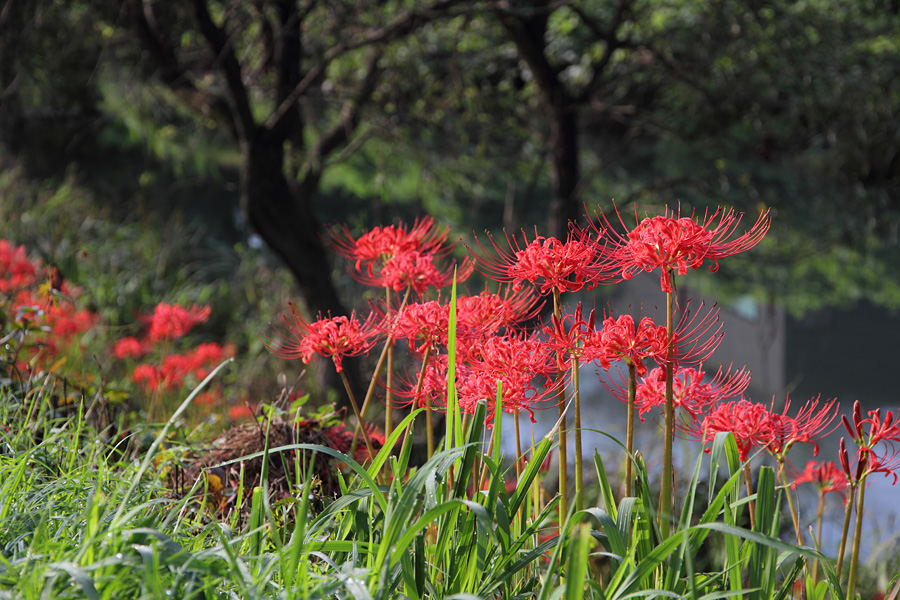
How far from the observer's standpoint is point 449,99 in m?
4.09

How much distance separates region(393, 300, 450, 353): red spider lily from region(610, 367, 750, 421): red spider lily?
0.29m

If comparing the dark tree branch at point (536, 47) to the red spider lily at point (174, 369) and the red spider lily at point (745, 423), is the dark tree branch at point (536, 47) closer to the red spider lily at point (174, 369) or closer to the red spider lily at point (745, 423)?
the red spider lily at point (174, 369)

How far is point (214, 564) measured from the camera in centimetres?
86

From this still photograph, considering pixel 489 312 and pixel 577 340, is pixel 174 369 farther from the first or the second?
pixel 577 340

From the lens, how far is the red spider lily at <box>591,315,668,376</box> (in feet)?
3.23

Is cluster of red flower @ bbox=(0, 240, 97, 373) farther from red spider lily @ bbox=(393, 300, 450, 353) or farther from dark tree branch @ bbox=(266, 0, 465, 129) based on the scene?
dark tree branch @ bbox=(266, 0, 465, 129)

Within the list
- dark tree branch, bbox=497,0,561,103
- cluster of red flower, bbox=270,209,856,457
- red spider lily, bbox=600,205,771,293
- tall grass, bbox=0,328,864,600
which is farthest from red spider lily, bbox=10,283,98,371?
dark tree branch, bbox=497,0,561,103

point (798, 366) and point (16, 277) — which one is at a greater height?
point (16, 277)

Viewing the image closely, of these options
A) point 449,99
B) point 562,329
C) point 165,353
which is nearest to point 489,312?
point 562,329

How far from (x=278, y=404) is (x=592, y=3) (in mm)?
4464

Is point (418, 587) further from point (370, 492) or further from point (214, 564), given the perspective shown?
point (214, 564)

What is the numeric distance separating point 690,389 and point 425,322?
415 millimetres

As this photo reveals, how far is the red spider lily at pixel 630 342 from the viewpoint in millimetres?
985

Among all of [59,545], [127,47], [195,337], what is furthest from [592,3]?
[59,545]
